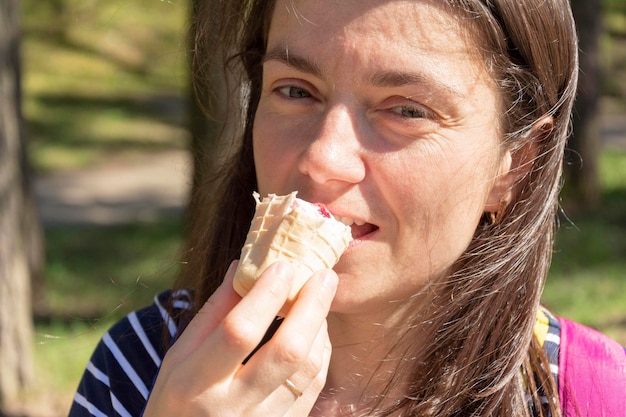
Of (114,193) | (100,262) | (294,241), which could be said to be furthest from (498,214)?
(114,193)

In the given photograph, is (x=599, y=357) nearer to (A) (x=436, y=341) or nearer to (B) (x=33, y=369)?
(A) (x=436, y=341)

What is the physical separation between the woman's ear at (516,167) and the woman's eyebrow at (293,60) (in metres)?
0.57

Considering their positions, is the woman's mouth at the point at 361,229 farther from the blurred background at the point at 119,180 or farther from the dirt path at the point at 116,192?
the dirt path at the point at 116,192

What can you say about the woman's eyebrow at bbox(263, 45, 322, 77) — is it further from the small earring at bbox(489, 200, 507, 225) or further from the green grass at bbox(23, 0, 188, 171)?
the green grass at bbox(23, 0, 188, 171)

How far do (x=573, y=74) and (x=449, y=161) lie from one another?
48 centimetres

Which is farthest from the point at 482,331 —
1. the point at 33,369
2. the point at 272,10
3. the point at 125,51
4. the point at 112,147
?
the point at 125,51

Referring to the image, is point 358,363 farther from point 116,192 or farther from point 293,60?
point 116,192

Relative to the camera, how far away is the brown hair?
2.11m

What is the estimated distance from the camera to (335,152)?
1.94 meters

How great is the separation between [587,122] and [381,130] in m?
8.64

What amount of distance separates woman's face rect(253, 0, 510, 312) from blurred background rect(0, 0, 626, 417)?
0.82 metres

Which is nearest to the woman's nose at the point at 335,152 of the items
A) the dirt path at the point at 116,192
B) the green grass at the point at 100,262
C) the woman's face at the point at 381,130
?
the woman's face at the point at 381,130

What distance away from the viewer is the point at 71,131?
15023 mm

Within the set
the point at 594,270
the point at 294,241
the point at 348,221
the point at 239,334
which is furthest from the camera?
the point at 594,270
